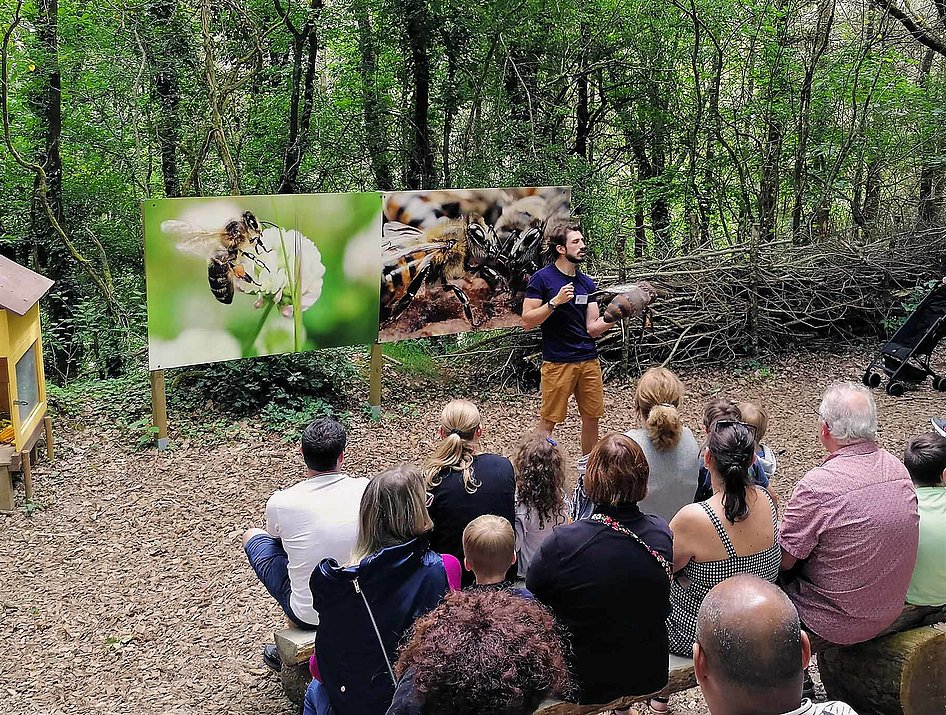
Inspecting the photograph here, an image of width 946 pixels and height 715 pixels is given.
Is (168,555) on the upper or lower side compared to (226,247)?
lower

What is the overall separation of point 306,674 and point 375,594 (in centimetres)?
99

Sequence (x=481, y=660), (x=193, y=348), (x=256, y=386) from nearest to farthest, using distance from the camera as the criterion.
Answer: (x=481, y=660) < (x=193, y=348) < (x=256, y=386)

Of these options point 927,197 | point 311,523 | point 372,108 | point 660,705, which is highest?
point 372,108

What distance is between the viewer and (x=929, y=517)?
142 inches

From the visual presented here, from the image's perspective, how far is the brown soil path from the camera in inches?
166

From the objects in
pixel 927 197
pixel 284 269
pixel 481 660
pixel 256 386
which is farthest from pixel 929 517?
pixel 927 197

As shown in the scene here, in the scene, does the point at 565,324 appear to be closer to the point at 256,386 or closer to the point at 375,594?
the point at 256,386

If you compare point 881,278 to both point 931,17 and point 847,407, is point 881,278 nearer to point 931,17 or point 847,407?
point 931,17

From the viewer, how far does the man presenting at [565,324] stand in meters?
6.16

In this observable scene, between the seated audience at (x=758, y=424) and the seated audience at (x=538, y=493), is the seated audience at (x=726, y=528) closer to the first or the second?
the seated audience at (x=538, y=493)

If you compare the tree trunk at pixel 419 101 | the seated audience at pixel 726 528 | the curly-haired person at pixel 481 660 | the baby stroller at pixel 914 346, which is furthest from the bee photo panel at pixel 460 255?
the curly-haired person at pixel 481 660

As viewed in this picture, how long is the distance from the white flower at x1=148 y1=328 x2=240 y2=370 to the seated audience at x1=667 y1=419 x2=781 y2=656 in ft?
13.9

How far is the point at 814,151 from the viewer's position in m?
10.2

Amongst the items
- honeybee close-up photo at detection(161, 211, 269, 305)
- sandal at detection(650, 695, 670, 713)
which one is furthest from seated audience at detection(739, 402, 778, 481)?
honeybee close-up photo at detection(161, 211, 269, 305)
